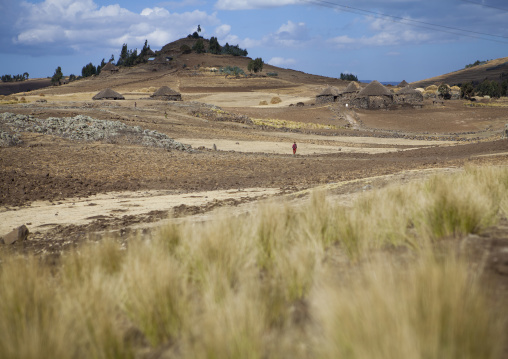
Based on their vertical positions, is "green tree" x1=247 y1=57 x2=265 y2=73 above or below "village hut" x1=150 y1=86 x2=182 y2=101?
above

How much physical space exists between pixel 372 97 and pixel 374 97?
28 cm

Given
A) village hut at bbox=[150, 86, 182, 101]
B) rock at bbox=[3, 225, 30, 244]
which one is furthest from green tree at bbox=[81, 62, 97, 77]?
rock at bbox=[3, 225, 30, 244]

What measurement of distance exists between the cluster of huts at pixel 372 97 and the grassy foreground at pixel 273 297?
62098mm

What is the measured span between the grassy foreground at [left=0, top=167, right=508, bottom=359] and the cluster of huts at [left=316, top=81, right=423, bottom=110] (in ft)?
204

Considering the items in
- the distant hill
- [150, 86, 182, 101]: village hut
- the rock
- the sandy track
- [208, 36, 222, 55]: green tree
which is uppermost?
[208, 36, 222, 55]: green tree

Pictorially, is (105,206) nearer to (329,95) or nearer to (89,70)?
(329,95)

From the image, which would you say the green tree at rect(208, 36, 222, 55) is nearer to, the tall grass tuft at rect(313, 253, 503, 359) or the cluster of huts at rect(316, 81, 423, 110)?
the cluster of huts at rect(316, 81, 423, 110)

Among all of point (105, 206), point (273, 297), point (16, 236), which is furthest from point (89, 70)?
point (273, 297)

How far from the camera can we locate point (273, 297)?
11.7ft

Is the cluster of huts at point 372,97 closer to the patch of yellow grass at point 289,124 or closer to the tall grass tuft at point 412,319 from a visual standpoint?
the patch of yellow grass at point 289,124

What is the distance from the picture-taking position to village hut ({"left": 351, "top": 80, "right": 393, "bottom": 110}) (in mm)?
65312

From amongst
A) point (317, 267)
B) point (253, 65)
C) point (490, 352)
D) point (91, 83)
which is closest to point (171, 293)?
point (317, 267)

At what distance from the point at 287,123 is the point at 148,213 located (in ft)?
131

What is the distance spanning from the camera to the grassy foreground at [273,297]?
259cm
